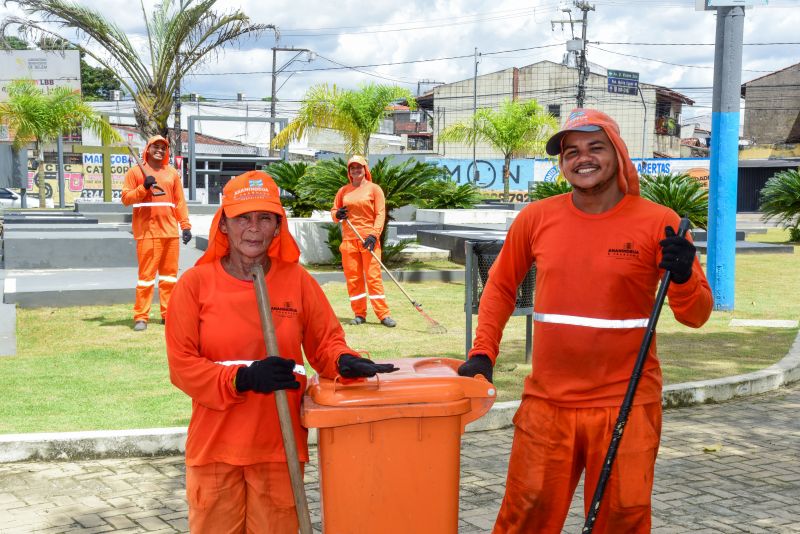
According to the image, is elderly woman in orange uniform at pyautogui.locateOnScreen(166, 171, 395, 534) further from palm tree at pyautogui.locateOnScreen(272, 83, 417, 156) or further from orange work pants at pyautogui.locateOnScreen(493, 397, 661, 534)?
palm tree at pyautogui.locateOnScreen(272, 83, 417, 156)

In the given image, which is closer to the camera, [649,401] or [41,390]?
[649,401]

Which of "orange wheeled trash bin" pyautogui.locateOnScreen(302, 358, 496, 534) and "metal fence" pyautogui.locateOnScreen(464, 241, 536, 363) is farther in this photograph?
"metal fence" pyautogui.locateOnScreen(464, 241, 536, 363)

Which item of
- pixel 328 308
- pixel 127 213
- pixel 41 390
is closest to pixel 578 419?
pixel 328 308

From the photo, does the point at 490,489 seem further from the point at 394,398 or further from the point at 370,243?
the point at 370,243

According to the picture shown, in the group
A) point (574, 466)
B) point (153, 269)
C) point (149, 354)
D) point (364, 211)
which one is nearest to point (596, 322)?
point (574, 466)

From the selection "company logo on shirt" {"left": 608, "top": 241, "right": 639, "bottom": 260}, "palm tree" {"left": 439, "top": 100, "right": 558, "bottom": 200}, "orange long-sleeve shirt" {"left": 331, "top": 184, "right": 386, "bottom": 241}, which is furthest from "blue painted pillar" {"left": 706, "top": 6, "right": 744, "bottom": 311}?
"palm tree" {"left": 439, "top": 100, "right": 558, "bottom": 200}

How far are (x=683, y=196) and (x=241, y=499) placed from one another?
17.9 m

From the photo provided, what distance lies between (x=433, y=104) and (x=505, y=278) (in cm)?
7519

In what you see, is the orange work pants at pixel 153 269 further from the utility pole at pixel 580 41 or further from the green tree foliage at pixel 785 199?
the utility pole at pixel 580 41

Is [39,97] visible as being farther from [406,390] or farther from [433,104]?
[433,104]

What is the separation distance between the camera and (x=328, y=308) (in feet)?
10.9

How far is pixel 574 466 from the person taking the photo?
10.9 ft

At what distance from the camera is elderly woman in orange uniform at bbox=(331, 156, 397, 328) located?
1062 centimetres

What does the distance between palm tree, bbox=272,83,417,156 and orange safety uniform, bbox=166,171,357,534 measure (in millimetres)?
25943
